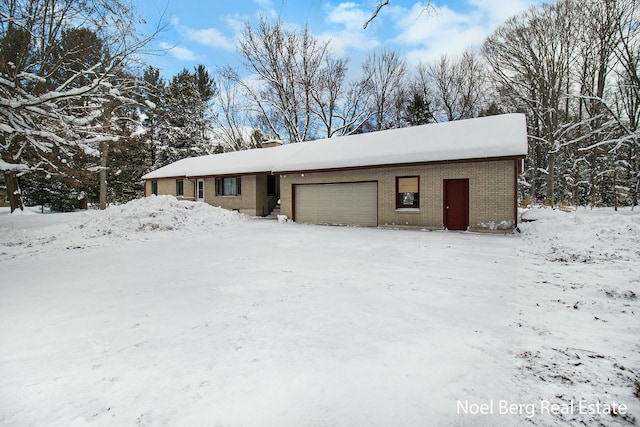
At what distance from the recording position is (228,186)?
20984mm

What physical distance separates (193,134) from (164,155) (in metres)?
3.68

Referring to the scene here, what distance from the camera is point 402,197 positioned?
1398 cm

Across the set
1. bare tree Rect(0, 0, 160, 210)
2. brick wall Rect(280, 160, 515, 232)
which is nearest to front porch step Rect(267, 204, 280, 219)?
brick wall Rect(280, 160, 515, 232)

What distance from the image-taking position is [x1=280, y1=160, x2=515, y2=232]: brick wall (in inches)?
462

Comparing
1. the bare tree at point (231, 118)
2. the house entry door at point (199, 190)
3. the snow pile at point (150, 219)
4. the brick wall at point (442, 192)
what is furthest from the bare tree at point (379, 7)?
the bare tree at point (231, 118)

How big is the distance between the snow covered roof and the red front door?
1132mm

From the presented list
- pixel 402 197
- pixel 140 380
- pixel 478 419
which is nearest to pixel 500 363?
pixel 478 419

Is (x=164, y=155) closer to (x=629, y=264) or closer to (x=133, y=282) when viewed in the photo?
(x=133, y=282)

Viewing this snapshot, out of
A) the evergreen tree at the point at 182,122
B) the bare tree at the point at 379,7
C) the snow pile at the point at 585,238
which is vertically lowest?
the snow pile at the point at 585,238

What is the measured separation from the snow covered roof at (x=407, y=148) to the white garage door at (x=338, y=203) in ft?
3.83

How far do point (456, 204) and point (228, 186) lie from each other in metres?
14.4

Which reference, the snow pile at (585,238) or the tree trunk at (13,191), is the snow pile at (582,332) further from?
the tree trunk at (13,191)

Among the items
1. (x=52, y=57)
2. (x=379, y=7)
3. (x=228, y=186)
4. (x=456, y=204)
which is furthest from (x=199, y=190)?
(x=379, y=7)

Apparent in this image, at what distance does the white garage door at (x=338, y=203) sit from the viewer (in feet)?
48.5
